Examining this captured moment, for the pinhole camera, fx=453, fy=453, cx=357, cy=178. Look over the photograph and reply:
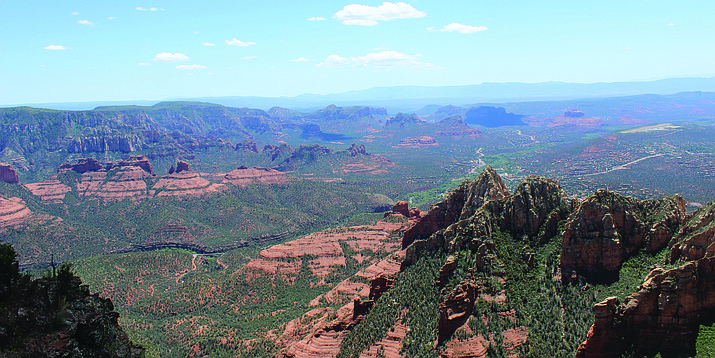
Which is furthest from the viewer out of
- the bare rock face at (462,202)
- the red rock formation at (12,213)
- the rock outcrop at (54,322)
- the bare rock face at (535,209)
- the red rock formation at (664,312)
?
the red rock formation at (12,213)

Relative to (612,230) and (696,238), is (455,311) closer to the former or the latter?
(612,230)

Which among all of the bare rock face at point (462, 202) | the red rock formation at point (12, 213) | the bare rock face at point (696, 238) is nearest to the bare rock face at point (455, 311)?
the bare rock face at point (696, 238)

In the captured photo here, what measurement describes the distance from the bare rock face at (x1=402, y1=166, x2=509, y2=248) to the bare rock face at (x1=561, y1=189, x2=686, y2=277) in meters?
19.3

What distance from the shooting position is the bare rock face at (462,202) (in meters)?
69.8

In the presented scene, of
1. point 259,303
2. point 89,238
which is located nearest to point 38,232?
point 89,238

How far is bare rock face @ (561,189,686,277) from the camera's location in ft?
150

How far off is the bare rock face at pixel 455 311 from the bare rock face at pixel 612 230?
10858 mm

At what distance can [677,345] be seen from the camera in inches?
1363

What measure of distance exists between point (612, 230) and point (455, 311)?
1821 centimetres

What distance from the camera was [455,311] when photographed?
161ft

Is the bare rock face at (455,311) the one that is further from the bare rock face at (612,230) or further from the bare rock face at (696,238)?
the bare rock face at (696,238)

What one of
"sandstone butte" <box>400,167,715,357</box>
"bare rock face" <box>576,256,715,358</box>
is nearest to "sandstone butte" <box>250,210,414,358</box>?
"sandstone butte" <box>400,167,715,357</box>

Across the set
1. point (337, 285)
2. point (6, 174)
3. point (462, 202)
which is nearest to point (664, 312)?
point (462, 202)

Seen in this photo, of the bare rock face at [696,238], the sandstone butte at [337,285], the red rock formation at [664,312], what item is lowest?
the sandstone butte at [337,285]
